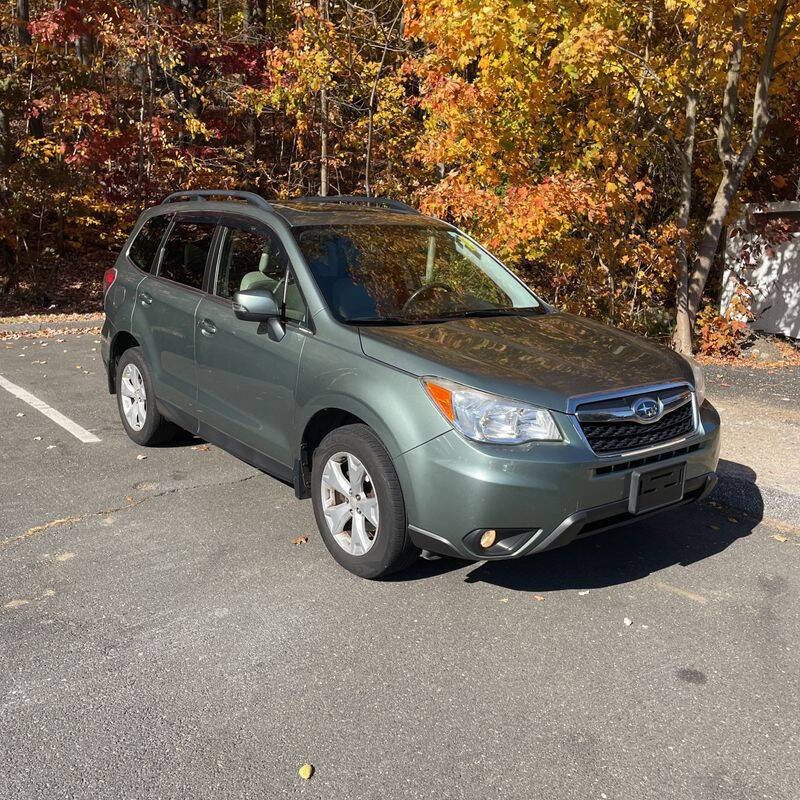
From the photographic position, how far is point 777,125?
448 inches

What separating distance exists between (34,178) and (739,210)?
11111 millimetres

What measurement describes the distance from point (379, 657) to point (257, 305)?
1889 mm

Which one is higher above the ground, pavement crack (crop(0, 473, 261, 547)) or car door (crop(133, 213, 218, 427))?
car door (crop(133, 213, 218, 427))

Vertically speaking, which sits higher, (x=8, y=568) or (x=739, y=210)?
(x=739, y=210)

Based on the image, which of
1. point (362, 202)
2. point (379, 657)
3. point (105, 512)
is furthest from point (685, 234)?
point (379, 657)

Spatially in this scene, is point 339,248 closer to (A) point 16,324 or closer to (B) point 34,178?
(A) point 16,324

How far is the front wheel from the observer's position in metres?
3.90

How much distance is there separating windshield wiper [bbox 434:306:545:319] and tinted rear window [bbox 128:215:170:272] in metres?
2.48


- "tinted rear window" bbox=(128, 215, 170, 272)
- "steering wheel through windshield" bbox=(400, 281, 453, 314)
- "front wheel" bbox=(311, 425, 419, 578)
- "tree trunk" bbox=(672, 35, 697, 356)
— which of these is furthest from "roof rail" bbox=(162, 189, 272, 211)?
"tree trunk" bbox=(672, 35, 697, 356)

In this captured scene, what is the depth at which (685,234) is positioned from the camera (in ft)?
32.3

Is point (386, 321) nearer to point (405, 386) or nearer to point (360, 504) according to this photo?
point (405, 386)

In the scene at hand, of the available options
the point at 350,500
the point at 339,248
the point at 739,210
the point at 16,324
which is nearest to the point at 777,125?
the point at 739,210

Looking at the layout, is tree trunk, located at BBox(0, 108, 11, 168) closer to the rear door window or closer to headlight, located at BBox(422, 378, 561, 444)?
the rear door window

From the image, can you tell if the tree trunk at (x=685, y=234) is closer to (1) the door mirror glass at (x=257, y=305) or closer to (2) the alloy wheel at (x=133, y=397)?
(2) the alloy wheel at (x=133, y=397)
